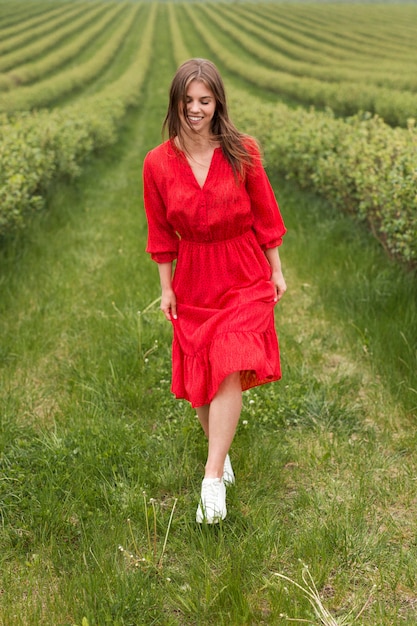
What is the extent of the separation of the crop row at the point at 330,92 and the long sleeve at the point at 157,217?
1149 centimetres

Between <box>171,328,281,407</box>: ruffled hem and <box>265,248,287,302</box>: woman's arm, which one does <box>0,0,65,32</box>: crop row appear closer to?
<box>265,248,287,302</box>: woman's arm

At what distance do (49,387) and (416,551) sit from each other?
228 centimetres

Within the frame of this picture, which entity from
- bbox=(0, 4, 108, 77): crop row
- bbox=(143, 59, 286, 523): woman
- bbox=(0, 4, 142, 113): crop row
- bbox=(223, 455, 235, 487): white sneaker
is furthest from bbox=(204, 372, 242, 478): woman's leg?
bbox=(0, 4, 142, 113): crop row

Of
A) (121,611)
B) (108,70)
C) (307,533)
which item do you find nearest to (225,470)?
(307,533)

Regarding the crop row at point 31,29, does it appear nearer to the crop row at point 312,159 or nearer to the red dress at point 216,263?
the crop row at point 312,159

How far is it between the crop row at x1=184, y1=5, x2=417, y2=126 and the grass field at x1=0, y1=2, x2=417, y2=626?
9.77 metres

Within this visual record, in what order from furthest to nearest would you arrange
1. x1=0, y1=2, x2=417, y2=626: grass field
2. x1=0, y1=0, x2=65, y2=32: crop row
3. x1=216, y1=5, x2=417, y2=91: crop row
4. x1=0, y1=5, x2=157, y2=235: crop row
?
x1=216, y1=5, x2=417, y2=91: crop row → x1=0, y1=0, x2=65, y2=32: crop row → x1=0, y1=5, x2=157, y2=235: crop row → x1=0, y1=2, x2=417, y2=626: grass field

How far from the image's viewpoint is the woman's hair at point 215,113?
8.26ft

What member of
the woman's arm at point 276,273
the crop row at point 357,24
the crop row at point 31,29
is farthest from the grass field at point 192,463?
the crop row at point 357,24

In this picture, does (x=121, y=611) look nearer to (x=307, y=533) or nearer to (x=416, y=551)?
(x=307, y=533)

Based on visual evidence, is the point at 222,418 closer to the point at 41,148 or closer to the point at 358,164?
the point at 358,164

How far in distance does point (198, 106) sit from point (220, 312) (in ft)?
2.60

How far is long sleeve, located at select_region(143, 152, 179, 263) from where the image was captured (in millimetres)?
2701

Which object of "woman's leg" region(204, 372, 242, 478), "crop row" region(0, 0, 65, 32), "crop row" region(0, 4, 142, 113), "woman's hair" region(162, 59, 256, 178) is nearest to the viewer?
"woman's hair" region(162, 59, 256, 178)
